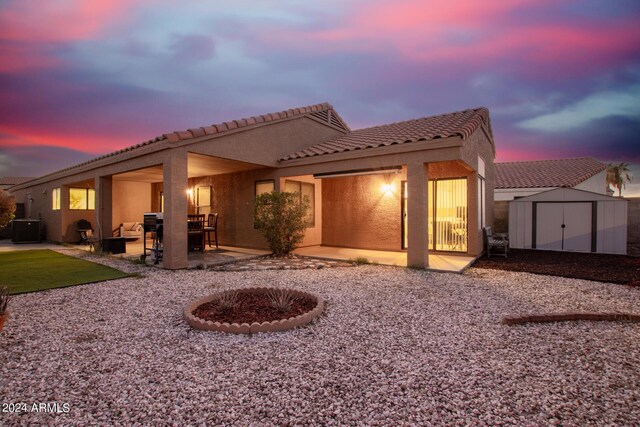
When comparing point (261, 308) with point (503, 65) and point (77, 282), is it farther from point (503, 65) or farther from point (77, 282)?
point (503, 65)

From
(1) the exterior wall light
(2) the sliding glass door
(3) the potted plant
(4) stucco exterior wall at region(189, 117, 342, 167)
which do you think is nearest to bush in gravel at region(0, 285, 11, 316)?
(3) the potted plant

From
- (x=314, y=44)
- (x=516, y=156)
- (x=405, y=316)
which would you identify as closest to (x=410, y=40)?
(x=314, y=44)

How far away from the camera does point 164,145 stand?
8320 mm

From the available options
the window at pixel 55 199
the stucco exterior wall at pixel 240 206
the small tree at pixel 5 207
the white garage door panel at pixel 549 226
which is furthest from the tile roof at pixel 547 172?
the window at pixel 55 199

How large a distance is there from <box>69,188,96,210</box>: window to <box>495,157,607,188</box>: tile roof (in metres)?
25.7

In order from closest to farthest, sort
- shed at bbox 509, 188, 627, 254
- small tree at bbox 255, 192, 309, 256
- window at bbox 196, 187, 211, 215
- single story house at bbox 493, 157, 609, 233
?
small tree at bbox 255, 192, 309, 256
shed at bbox 509, 188, 627, 254
window at bbox 196, 187, 211, 215
single story house at bbox 493, 157, 609, 233

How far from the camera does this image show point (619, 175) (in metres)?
51.9

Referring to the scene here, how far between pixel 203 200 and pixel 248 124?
5814 mm

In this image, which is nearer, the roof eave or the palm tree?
the roof eave

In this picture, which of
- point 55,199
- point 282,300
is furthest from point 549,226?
point 55,199

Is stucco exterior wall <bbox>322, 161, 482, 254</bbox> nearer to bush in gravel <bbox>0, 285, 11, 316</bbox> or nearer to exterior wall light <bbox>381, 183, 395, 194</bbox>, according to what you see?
exterior wall light <bbox>381, 183, 395, 194</bbox>

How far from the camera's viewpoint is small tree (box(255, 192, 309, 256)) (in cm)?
996

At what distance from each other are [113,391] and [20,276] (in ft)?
24.1

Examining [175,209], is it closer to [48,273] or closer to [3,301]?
[48,273]
